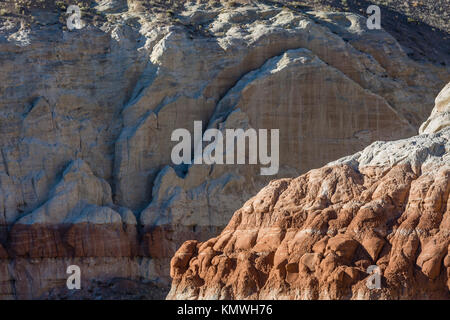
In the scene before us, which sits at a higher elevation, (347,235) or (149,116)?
(149,116)

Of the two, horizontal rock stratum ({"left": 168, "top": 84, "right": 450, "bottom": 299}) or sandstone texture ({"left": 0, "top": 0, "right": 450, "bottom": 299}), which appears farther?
sandstone texture ({"left": 0, "top": 0, "right": 450, "bottom": 299})

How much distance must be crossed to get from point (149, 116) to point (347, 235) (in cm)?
2483

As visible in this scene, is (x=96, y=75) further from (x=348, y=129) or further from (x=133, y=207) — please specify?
(x=348, y=129)

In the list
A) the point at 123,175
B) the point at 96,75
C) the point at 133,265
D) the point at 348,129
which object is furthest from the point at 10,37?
the point at 348,129

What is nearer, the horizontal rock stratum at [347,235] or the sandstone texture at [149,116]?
the horizontal rock stratum at [347,235]

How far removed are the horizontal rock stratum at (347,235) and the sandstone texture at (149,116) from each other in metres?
16.2

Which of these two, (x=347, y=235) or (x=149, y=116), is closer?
(x=347, y=235)

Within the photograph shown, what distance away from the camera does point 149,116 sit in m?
60.7

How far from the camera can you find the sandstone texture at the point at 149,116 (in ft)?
190

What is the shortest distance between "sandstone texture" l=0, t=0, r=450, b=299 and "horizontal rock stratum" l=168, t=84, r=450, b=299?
16231mm

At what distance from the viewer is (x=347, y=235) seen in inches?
1460

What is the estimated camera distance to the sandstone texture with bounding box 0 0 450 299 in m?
57.9

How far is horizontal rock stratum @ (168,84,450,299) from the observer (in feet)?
116

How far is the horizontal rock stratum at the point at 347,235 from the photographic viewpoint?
35.3 meters
